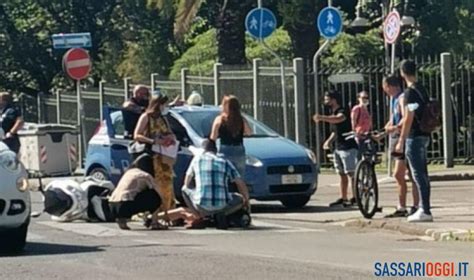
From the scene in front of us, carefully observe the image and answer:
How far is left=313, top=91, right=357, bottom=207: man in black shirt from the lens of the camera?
20266 millimetres

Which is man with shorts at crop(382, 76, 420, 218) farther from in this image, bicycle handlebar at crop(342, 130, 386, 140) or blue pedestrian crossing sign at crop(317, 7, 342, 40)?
blue pedestrian crossing sign at crop(317, 7, 342, 40)

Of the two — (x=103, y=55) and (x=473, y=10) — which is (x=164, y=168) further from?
(x=103, y=55)

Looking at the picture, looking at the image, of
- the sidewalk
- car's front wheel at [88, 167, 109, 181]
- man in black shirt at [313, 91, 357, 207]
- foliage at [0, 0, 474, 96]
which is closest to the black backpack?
the sidewalk

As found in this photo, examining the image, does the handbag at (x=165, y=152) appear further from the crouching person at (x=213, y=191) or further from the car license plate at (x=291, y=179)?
the car license plate at (x=291, y=179)

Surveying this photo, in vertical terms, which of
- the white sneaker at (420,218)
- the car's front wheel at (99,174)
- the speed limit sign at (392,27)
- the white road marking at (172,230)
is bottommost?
the white road marking at (172,230)

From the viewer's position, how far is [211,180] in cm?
1698

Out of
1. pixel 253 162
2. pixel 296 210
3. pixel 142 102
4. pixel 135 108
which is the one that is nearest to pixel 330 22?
pixel 296 210

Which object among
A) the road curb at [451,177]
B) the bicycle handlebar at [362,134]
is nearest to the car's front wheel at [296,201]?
the bicycle handlebar at [362,134]

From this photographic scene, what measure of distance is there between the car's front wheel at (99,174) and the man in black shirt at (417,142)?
5.91 metres

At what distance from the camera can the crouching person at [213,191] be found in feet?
55.7

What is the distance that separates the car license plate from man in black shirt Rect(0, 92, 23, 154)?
5.44 metres

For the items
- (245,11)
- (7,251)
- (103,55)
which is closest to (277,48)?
(245,11)

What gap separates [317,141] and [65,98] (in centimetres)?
1163

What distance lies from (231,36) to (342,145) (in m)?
15.1
